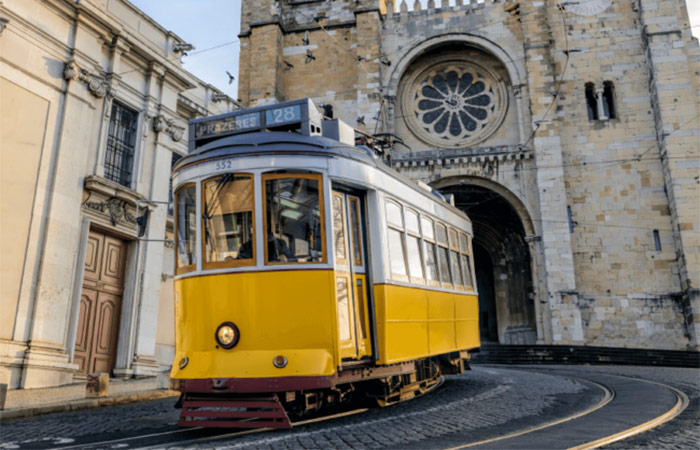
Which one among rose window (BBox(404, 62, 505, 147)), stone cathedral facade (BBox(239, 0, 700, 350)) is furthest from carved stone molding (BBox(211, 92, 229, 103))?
rose window (BBox(404, 62, 505, 147))

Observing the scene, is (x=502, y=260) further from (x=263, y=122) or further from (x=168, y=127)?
(x=263, y=122)

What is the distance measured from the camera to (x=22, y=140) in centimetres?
968

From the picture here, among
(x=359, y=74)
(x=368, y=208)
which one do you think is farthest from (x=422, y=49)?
(x=368, y=208)

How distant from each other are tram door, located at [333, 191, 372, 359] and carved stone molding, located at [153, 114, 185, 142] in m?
8.85

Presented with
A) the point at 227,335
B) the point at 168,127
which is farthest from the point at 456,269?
the point at 168,127

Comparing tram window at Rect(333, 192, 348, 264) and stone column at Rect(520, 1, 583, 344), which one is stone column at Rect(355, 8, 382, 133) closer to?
stone column at Rect(520, 1, 583, 344)

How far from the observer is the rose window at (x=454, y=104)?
23.0m

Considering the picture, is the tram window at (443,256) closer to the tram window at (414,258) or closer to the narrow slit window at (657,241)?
the tram window at (414,258)

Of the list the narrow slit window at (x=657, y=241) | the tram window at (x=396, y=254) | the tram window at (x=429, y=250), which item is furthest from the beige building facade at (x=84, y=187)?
the narrow slit window at (x=657, y=241)

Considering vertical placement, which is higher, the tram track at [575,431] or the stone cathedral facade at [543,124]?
the stone cathedral facade at [543,124]

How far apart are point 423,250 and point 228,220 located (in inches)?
104

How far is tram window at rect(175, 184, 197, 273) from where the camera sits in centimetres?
542

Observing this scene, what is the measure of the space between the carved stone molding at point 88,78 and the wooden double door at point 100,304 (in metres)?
3.00

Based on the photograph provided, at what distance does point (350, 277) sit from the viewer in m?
5.41
